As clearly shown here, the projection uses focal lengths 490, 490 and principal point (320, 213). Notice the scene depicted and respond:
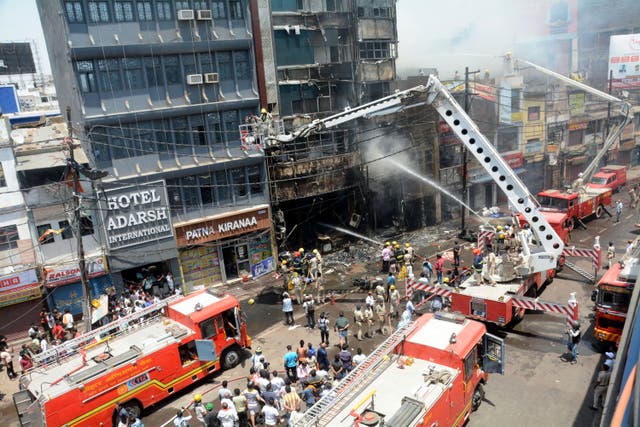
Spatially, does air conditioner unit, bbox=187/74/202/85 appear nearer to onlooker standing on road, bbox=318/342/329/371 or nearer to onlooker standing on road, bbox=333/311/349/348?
onlooker standing on road, bbox=333/311/349/348

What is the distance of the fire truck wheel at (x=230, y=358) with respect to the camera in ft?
53.6

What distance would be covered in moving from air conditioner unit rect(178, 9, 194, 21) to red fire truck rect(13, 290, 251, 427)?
13.3 m

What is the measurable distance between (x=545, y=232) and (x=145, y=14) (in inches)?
758

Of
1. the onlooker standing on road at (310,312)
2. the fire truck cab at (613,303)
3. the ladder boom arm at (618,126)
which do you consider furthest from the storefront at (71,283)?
the ladder boom arm at (618,126)

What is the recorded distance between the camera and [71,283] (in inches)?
844

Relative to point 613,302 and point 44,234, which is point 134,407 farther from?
point 613,302

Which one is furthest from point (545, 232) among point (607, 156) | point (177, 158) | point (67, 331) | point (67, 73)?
point (607, 156)

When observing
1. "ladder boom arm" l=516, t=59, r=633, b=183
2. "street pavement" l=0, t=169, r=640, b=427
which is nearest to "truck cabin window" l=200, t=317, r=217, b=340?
"street pavement" l=0, t=169, r=640, b=427

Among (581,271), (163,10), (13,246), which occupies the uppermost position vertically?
(163,10)

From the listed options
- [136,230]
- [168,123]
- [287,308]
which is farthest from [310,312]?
[168,123]

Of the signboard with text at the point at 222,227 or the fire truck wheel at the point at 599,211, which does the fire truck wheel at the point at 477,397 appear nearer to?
the signboard with text at the point at 222,227

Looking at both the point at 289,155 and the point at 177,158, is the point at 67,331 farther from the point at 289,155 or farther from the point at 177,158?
the point at 289,155

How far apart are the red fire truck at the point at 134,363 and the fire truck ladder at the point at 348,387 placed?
5.89 m

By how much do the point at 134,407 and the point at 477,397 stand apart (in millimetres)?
9484
